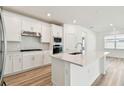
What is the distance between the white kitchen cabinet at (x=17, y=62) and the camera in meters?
3.91

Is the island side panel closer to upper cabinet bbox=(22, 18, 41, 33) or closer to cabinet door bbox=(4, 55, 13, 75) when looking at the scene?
cabinet door bbox=(4, 55, 13, 75)

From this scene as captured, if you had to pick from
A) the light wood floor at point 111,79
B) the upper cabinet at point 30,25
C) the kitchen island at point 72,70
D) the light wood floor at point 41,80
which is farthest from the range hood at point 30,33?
the light wood floor at point 111,79

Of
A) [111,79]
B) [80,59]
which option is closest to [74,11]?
[80,59]

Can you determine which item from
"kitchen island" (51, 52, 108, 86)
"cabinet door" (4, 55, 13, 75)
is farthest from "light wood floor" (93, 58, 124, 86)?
"cabinet door" (4, 55, 13, 75)

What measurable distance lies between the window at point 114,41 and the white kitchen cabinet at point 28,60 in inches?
282

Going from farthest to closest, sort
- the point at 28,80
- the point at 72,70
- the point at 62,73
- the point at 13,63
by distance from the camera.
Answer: the point at 13,63
the point at 28,80
the point at 62,73
the point at 72,70

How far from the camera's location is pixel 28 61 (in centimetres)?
446

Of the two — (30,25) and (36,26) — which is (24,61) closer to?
(30,25)

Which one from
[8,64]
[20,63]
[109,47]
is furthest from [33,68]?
[109,47]

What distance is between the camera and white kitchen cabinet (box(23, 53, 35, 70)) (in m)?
4.29

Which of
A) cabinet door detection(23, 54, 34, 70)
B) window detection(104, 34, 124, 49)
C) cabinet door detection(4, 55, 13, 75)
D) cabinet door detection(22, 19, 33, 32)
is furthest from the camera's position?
window detection(104, 34, 124, 49)

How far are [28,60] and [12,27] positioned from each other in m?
1.40

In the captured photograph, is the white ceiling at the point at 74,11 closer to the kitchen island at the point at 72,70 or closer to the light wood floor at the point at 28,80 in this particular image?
the kitchen island at the point at 72,70

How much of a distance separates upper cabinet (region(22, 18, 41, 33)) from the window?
6.69 meters
